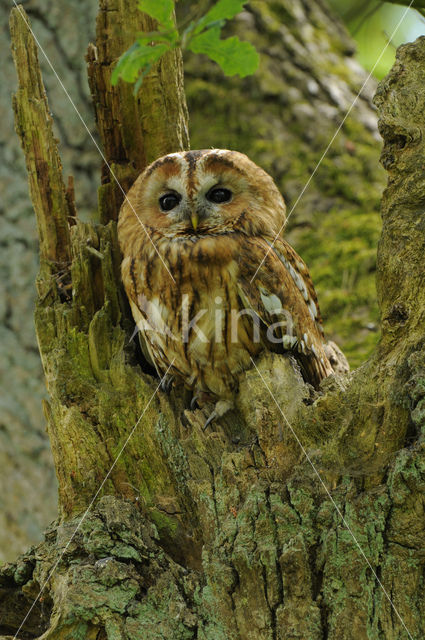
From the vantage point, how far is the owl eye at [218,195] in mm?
2590

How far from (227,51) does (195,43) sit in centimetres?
9

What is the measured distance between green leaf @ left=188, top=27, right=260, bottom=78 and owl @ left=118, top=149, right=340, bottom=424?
1.21 meters

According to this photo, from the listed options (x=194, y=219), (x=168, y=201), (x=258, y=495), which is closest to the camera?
(x=258, y=495)

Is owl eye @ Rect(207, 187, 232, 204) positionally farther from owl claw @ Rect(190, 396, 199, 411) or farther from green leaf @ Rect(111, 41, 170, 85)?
green leaf @ Rect(111, 41, 170, 85)

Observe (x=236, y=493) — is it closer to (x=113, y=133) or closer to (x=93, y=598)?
(x=93, y=598)

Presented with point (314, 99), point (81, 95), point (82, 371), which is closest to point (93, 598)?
point (82, 371)

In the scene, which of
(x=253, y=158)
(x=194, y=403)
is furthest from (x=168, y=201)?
(x=253, y=158)

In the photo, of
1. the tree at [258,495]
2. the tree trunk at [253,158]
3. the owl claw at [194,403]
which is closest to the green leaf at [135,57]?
the tree at [258,495]

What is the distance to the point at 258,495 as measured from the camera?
1747 millimetres

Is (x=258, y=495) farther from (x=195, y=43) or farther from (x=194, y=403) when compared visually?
(x=195, y=43)

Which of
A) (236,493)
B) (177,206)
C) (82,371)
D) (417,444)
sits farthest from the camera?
(177,206)

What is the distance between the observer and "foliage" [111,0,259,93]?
1.08 metres

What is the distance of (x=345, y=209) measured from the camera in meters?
3.92

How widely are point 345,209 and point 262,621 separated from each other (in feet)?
9.24
